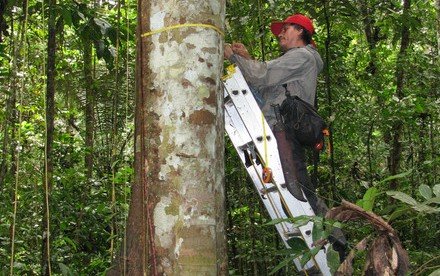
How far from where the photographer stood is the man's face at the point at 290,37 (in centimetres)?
438

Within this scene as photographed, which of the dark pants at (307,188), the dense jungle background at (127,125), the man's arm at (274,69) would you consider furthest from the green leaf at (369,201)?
the dense jungle background at (127,125)

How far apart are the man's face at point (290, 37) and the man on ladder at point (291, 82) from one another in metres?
0.11

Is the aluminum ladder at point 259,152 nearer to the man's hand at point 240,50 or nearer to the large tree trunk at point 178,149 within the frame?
the man's hand at point 240,50

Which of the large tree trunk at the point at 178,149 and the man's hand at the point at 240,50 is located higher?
the man's hand at the point at 240,50

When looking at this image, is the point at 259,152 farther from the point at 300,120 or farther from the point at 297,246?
the point at 297,246

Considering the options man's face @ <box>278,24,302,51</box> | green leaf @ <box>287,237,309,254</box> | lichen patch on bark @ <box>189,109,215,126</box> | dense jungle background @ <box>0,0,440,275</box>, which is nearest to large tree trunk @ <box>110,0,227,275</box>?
lichen patch on bark @ <box>189,109,215,126</box>

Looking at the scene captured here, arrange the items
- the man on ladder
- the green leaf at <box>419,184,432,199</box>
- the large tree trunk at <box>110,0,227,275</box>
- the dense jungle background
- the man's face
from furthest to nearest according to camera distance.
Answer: the dense jungle background
the man's face
the man on ladder
the large tree trunk at <box>110,0,227,275</box>
the green leaf at <box>419,184,432,199</box>

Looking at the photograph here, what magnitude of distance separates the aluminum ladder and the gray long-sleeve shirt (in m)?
0.18

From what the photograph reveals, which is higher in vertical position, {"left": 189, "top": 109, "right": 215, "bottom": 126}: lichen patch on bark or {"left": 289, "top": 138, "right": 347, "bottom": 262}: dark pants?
{"left": 189, "top": 109, "right": 215, "bottom": 126}: lichen patch on bark

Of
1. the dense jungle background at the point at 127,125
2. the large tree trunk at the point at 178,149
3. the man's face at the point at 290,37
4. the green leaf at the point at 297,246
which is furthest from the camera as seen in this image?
the dense jungle background at the point at 127,125

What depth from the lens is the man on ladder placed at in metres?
3.83

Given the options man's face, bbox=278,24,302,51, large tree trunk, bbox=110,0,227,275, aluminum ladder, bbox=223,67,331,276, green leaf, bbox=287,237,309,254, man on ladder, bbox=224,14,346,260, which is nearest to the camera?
large tree trunk, bbox=110,0,227,275

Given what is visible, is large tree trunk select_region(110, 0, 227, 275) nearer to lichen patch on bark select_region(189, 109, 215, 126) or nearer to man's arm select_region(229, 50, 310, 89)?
lichen patch on bark select_region(189, 109, 215, 126)

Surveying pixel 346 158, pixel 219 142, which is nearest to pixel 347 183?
pixel 346 158
